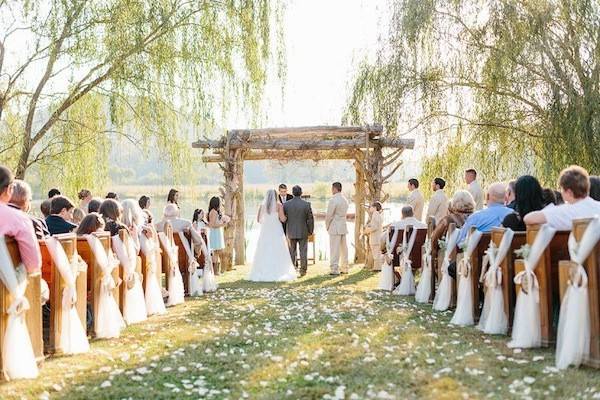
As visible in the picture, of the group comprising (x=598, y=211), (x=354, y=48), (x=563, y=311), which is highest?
(x=354, y=48)

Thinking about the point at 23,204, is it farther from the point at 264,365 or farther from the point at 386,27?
the point at 386,27

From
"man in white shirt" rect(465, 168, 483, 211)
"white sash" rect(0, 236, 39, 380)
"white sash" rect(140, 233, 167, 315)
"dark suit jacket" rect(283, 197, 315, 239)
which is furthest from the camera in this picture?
"dark suit jacket" rect(283, 197, 315, 239)

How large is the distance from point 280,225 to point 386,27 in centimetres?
505

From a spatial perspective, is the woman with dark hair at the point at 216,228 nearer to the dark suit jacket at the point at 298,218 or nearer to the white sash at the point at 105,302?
the dark suit jacket at the point at 298,218

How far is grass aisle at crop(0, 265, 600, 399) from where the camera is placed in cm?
541

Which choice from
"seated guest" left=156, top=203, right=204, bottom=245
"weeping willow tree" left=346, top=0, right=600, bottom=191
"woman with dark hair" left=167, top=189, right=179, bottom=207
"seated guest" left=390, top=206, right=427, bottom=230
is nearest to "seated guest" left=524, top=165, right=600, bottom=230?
"seated guest" left=390, top=206, right=427, bottom=230

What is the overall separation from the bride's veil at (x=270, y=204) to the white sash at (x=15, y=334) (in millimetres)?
9389

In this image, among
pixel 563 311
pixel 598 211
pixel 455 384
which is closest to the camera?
pixel 455 384

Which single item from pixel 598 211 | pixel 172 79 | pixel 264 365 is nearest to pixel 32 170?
pixel 172 79

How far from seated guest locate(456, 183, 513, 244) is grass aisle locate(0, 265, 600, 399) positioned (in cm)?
125

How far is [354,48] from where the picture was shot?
17.6 meters

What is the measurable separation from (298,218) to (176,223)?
345cm

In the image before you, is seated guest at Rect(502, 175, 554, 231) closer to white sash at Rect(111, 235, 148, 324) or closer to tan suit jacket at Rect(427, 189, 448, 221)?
white sash at Rect(111, 235, 148, 324)

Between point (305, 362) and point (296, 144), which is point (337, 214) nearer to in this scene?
point (296, 144)
